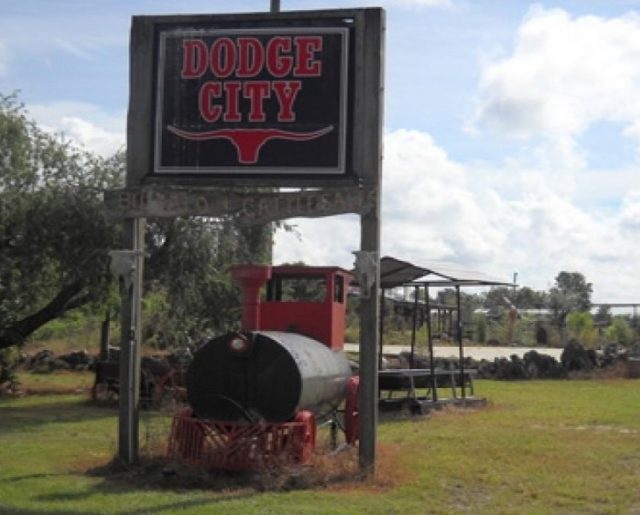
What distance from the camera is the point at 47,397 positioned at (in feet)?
71.4

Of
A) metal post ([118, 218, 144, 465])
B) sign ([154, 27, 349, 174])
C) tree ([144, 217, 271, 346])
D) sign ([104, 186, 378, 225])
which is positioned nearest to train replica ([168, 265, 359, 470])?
metal post ([118, 218, 144, 465])

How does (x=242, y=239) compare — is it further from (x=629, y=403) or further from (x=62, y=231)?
(x=629, y=403)

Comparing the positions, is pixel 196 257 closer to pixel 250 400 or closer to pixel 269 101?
pixel 269 101

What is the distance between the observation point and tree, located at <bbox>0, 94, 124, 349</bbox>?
1972 centimetres

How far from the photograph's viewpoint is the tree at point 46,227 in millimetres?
19719

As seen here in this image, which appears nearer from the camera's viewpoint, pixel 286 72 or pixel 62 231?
pixel 286 72

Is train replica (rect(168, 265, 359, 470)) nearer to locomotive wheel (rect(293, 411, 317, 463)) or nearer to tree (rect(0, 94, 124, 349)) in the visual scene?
locomotive wheel (rect(293, 411, 317, 463))

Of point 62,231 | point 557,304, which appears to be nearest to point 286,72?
point 62,231

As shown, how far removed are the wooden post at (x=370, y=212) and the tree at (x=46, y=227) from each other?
9288 mm

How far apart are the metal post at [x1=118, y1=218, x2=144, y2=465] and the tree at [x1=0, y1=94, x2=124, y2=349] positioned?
7870 millimetres

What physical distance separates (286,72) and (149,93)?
5.17 feet

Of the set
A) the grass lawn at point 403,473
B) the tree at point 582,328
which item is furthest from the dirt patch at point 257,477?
the tree at point 582,328

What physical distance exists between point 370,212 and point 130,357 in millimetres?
3099

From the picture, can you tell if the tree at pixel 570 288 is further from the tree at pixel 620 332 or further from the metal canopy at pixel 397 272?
the metal canopy at pixel 397 272
